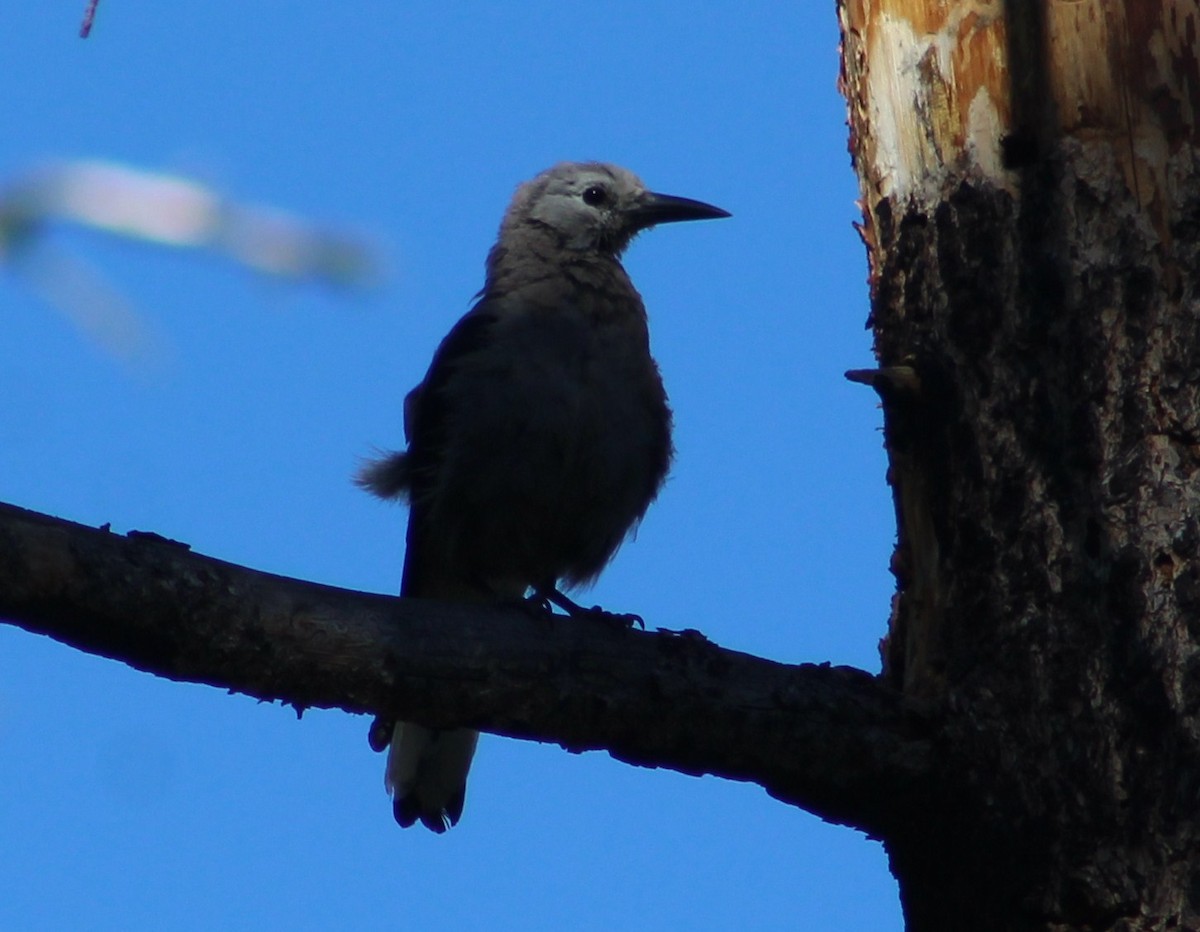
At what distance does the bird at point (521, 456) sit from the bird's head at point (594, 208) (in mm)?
278

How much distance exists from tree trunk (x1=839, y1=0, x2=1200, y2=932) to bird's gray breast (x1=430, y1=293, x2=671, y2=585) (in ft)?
4.67

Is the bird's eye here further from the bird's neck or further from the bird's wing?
the bird's wing

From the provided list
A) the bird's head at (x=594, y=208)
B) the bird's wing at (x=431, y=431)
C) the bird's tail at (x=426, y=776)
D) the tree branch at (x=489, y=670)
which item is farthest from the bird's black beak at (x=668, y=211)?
the tree branch at (x=489, y=670)

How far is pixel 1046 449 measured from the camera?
11.0 ft

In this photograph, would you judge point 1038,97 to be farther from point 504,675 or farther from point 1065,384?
point 504,675

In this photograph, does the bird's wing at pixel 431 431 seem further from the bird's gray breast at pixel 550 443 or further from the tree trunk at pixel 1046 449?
the tree trunk at pixel 1046 449

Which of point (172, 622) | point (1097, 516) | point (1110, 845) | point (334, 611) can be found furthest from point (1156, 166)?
point (172, 622)

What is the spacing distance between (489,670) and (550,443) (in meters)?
1.86

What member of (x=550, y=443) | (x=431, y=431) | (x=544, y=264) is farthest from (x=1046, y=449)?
(x=544, y=264)

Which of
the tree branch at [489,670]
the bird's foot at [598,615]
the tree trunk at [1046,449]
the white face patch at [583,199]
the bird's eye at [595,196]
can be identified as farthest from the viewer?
the bird's eye at [595,196]

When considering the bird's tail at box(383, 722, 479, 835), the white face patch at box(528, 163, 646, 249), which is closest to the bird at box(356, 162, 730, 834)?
the bird's tail at box(383, 722, 479, 835)

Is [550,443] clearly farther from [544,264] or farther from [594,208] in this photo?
[594,208]

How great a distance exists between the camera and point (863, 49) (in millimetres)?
3916

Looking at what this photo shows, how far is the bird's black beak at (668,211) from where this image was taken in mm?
6168
